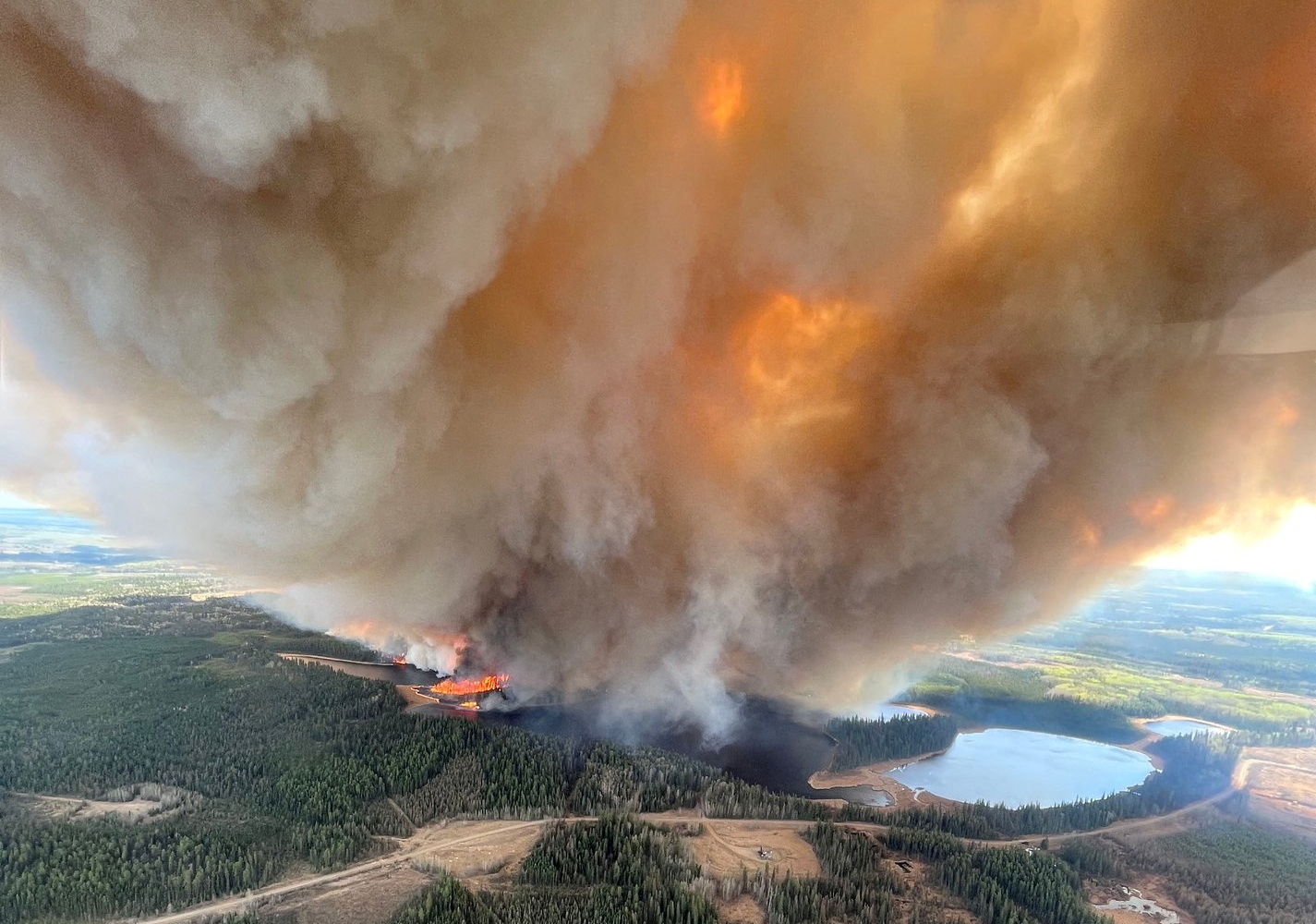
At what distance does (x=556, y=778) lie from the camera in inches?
640

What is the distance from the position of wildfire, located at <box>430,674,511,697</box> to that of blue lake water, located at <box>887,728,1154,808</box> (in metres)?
14.3

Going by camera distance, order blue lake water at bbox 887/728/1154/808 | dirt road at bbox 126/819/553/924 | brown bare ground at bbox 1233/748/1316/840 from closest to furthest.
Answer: dirt road at bbox 126/819/553/924
brown bare ground at bbox 1233/748/1316/840
blue lake water at bbox 887/728/1154/808

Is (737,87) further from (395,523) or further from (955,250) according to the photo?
(395,523)

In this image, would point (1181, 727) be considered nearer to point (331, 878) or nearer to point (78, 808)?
point (331, 878)

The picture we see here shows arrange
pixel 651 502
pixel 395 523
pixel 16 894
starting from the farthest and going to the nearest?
pixel 651 502 → pixel 395 523 → pixel 16 894

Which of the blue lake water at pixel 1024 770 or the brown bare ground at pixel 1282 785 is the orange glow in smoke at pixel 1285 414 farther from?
the blue lake water at pixel 1024 770

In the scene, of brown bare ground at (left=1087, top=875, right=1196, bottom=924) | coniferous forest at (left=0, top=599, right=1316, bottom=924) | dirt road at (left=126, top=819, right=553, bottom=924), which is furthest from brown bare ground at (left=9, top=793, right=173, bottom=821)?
brown bare ground at (left=1087, top=875, right=1196, bottom=924)

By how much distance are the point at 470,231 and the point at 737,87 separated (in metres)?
5.14

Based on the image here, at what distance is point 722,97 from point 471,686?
72.0ft

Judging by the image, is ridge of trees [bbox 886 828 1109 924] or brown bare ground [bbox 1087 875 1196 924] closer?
ridge of trees [bbox 886 828 1109 924]

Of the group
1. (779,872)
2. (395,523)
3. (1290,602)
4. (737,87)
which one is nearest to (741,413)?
(737,87)

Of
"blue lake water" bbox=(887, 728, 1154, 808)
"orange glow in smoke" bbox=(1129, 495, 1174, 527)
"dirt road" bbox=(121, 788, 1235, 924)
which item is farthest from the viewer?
"blue lake water" bbox=(887, 728, 1154, 808)

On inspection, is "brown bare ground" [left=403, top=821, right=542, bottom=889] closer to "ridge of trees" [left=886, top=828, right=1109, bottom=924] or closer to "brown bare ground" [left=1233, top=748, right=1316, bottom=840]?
"ridge of trees" [left=886, top=828, right=1109, bottom=924]

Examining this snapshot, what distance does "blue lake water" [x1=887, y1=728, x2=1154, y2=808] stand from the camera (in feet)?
64.0
